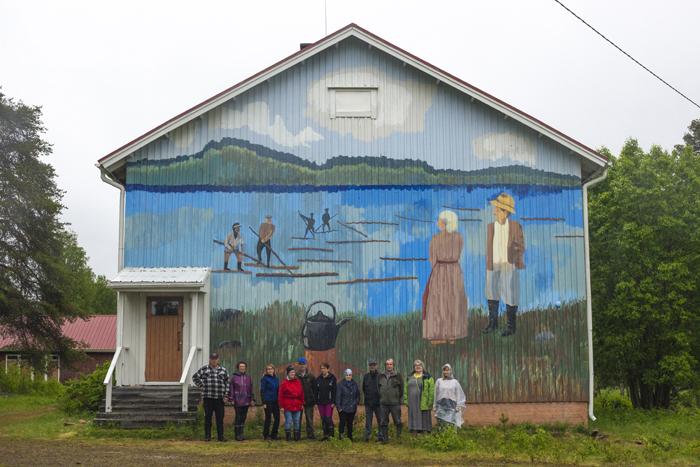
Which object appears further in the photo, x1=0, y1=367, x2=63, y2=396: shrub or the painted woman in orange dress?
x1=0, y1=367, x2=63, y2=396: shrub

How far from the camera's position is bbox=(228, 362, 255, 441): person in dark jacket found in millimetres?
A: 16562

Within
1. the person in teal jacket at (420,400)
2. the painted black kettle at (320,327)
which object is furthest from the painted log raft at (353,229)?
the person in teal jacket at (420,400)

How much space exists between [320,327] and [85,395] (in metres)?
6.40

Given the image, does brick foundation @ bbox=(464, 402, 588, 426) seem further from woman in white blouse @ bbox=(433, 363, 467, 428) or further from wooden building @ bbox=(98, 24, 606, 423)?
woman in white blouse @ bbox=(433, 363, 467, 428)

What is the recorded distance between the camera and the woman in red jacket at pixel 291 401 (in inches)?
646

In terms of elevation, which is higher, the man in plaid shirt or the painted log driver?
the painted log driver

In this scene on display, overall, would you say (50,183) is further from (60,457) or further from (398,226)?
(60,457)

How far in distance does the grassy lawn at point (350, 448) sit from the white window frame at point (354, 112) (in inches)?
286

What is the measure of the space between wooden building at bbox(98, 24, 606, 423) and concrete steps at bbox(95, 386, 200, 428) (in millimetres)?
675

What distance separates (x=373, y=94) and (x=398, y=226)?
3170 mm

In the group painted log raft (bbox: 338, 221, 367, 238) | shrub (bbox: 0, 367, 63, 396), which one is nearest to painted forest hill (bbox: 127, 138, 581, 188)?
painted log raft (bbox: 338, 221, 367, 238)

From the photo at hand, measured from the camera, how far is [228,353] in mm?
18844

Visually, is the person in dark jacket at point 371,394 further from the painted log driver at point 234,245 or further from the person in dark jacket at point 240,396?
the painted log driver at point 234,245

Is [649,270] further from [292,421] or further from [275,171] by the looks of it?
[292,421]
